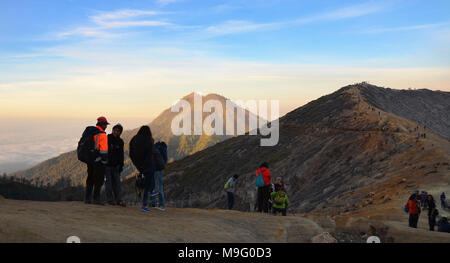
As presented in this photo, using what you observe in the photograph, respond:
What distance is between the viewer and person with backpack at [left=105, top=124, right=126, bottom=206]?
37.7 feet

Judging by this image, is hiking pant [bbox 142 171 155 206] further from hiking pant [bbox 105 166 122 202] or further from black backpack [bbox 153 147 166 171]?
hiking pant [bbox 105 166 122 202]

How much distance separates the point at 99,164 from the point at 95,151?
39 centimetres

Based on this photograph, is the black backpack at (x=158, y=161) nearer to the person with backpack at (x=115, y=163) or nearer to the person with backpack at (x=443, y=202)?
the person with backpack at (x=115, y=163)

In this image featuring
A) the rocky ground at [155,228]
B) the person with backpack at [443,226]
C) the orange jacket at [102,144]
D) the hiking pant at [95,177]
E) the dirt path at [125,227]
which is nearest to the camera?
the dirt path at [125,227]

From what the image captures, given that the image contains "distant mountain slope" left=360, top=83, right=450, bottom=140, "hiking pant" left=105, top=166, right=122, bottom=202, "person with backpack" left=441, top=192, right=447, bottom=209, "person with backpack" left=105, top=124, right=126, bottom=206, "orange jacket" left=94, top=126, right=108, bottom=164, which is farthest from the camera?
"distant mountain slope" left=360, top=83, right=450, bottom=140

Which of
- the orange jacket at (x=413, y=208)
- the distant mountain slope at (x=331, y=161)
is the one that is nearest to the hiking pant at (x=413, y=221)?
the orange jacket at (x=413, y=208)

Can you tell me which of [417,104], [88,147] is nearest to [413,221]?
[88,147]

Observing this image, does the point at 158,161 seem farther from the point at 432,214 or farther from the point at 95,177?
the point at 432,214

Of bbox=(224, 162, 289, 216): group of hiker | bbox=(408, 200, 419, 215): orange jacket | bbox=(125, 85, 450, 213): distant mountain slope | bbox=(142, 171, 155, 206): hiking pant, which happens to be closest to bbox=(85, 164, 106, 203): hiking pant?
bbox=(142, 171, 155, 206): hiking pant

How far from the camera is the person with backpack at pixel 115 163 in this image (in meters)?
11.5

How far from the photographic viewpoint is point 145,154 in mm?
11711

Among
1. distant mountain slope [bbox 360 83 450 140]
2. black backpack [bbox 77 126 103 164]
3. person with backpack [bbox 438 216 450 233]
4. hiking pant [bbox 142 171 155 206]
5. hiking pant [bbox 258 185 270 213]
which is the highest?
distant mountain slope [bbox 360 83 450 140]
